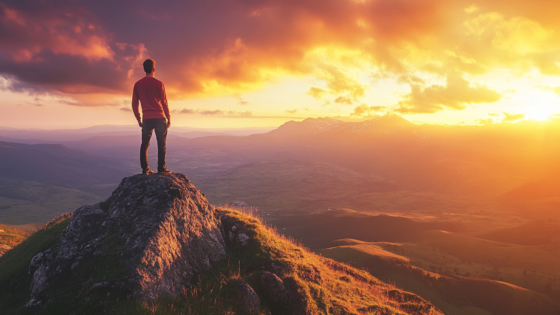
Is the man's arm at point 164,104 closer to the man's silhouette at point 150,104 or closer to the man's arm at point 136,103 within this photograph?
the man's silhouette at point 150,104

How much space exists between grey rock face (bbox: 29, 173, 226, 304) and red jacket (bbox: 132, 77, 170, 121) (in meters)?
2.72

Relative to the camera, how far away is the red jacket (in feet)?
32.8

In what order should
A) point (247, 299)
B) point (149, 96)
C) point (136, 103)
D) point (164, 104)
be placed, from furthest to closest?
point (164, 104) → point (136, 103) → point (149, 96) → point (247, 299)

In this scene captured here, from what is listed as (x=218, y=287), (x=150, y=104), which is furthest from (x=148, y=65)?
(x=218, y=287)

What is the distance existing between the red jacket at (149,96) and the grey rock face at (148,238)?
2715 mm

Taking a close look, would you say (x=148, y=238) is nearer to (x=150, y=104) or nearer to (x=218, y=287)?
(x=218, y=287)

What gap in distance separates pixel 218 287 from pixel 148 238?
2.84 m

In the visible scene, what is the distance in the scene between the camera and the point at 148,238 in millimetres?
8008

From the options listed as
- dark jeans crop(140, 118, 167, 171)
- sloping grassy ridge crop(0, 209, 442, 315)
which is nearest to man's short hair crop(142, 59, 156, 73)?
dark jeans crop(140, 118, 167, 171)

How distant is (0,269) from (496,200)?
20883cm

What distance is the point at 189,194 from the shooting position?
1088 cm

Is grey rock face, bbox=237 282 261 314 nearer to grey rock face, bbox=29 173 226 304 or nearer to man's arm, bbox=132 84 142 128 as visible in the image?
grey rock face, bbox=29 173 226 304

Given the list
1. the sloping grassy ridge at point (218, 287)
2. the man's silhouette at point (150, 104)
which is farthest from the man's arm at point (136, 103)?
the sloping grassy ridge at point (218, 287)

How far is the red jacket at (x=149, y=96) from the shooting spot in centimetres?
999
